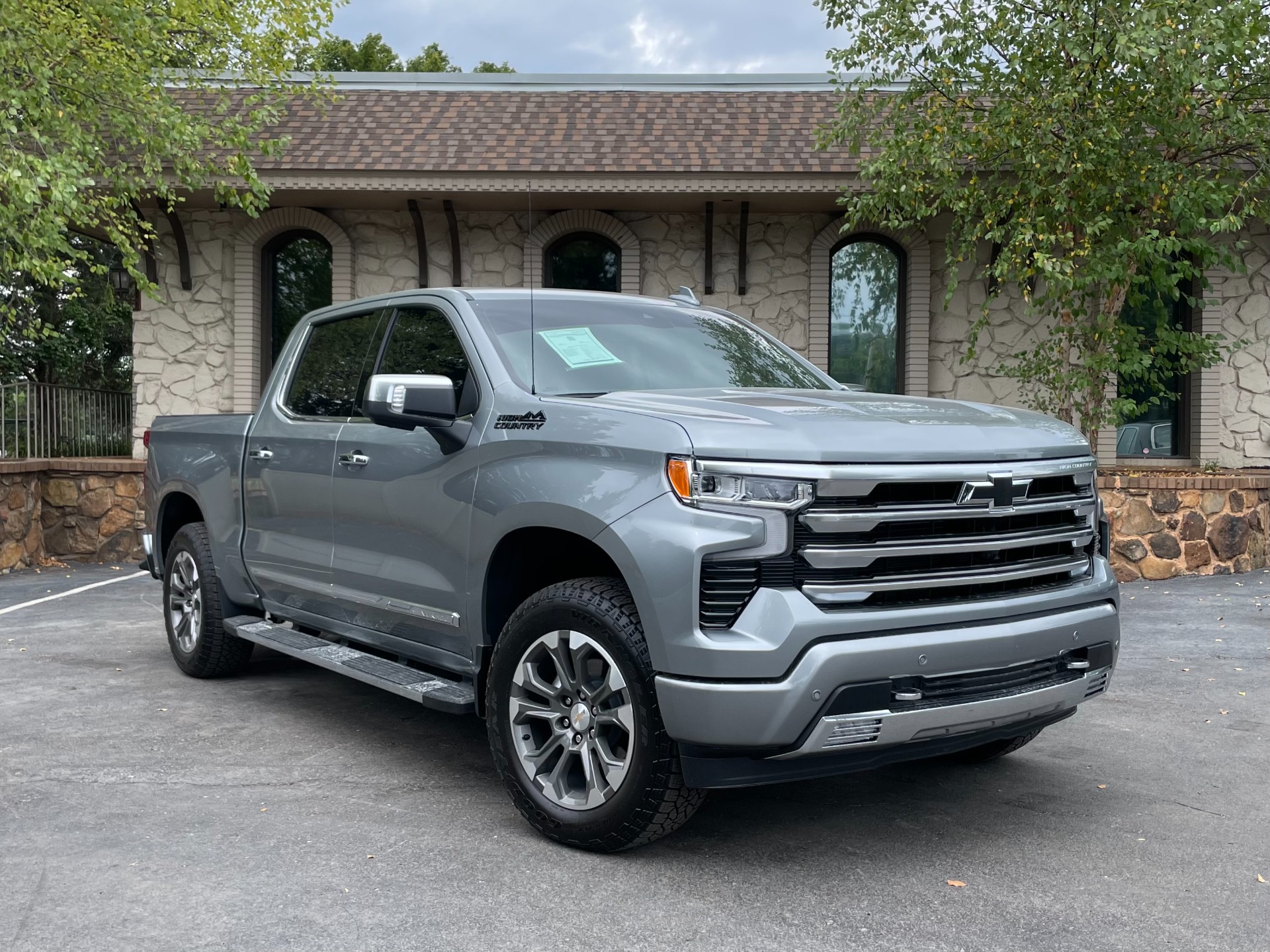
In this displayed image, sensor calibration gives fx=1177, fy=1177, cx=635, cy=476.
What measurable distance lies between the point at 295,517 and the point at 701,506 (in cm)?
273

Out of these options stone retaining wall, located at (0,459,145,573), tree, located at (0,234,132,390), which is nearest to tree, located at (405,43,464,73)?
tree, located at (0,234,132,390)

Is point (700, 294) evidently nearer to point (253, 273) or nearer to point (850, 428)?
point (253, 273)

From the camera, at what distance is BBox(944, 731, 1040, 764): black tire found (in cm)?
487

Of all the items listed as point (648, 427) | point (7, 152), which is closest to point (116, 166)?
point (7, 152)

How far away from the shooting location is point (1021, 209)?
10969 mm

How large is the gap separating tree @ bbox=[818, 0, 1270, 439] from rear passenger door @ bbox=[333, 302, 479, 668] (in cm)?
641

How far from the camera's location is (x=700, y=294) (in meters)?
14.3

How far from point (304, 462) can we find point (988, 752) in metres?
3.31

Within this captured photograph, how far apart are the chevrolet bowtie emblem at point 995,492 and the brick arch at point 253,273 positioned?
11.7m

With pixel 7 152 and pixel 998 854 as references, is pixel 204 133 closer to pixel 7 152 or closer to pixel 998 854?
pixel 7 152

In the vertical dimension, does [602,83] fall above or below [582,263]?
above

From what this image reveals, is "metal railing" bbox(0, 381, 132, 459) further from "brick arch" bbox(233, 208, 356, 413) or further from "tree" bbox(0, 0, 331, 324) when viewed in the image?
"brick arch" bbox(233, 208, 356, 413)

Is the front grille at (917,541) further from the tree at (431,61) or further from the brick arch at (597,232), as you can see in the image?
the tree at (431,61)

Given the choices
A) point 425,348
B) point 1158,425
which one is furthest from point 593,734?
point 1158,425
